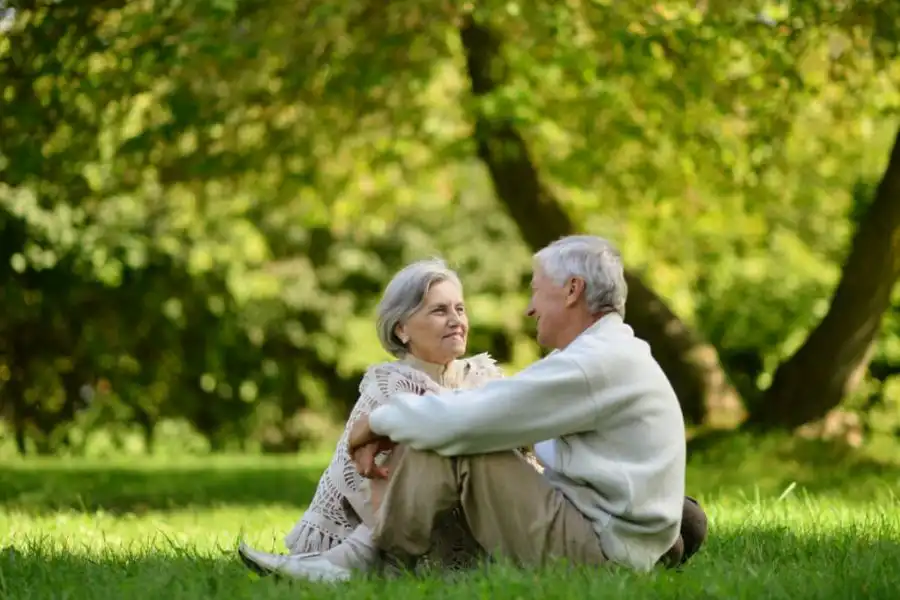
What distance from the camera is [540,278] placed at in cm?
469

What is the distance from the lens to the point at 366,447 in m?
4.76

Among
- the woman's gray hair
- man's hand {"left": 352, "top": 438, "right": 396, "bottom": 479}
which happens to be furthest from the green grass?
the woman's gray hair

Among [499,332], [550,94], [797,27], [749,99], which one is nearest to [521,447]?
[797,27]

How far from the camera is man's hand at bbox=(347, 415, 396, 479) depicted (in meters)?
4.73

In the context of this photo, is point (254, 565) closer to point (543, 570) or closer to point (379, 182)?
point (543, 570)

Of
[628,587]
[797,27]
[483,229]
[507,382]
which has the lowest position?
[483,229]

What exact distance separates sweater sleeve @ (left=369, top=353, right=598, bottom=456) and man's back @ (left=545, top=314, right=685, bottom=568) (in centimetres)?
6

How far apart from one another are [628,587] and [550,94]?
8748 millimetres

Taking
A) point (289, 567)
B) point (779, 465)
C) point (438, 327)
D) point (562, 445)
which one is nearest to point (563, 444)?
point (562, 445)

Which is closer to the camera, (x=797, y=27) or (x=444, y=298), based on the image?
(x=444, y=298)

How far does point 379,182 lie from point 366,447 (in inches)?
384

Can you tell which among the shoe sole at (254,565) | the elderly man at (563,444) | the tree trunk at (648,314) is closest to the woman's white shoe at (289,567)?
the shoe sole at (254,565)

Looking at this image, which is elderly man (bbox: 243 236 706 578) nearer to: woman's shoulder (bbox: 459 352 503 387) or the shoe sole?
the shoe sole

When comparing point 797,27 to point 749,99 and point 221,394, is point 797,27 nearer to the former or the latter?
point 749,99
